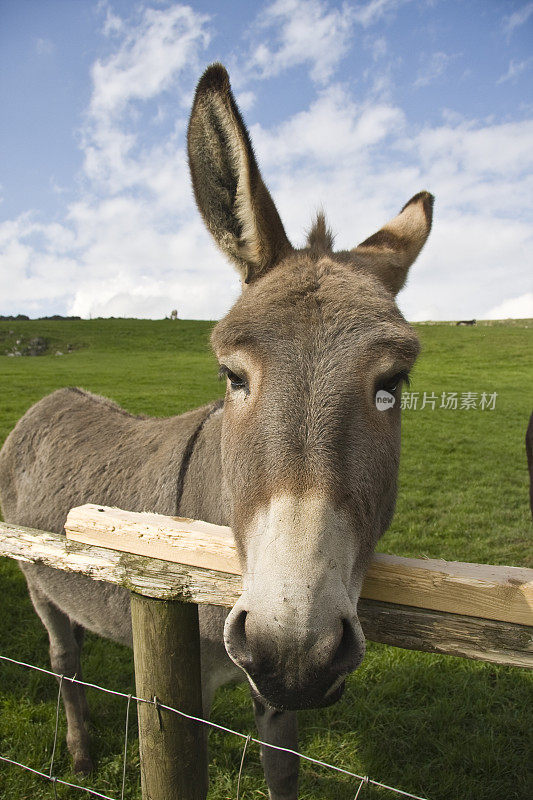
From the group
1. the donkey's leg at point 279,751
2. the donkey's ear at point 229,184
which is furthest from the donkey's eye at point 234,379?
the donkey's leg at point 279,751

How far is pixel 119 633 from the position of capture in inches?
133

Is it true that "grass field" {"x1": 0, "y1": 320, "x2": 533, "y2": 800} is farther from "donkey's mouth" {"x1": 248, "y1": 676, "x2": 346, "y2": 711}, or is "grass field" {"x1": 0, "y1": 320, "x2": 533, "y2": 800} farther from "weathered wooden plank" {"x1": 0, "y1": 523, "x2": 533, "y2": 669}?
"donkey's mouth" {"x1": 248, "y1": 676, "x2": 346, "y2": 711}

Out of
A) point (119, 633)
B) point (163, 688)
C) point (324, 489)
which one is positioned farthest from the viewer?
point (119, 633)

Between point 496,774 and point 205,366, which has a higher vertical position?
point 205,366

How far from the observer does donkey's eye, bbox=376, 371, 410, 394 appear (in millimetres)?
1988

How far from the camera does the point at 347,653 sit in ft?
4.72

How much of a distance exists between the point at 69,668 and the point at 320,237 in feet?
12.7

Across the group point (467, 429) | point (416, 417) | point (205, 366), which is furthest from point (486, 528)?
point (205, 366)

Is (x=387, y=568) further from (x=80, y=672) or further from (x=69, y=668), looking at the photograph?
(x=80, y=672)

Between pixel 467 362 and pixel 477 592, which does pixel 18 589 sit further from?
pixel 467 362

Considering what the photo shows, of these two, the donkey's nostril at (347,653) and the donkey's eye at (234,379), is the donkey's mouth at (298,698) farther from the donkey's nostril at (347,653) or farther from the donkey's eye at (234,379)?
the donkey's eye at (234,379)

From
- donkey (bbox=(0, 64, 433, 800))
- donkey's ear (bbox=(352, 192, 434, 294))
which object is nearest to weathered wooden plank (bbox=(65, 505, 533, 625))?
donkey (bbox=(0, 64, 433, 800))

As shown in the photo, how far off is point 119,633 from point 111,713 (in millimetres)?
1727

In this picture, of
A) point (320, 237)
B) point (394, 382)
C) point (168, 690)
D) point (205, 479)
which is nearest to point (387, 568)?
point (394, 382)
